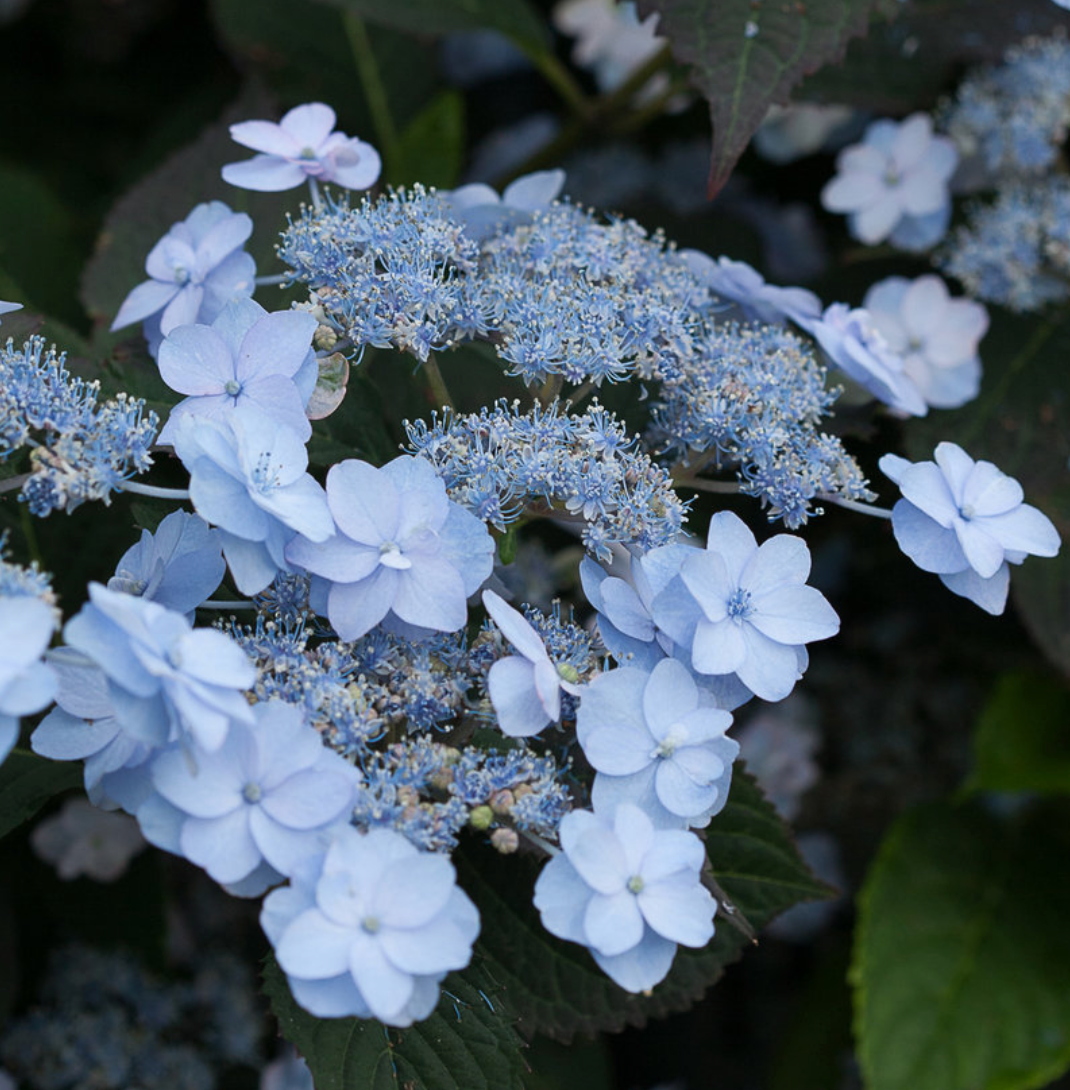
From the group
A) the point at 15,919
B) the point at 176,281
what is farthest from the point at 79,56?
the point at 15,919

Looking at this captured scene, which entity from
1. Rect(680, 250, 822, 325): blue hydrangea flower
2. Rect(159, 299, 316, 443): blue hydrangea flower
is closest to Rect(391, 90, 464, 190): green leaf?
Rect(680, 250, 822, 325): blue hydrangea flower

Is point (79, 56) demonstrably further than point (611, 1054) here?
Yes

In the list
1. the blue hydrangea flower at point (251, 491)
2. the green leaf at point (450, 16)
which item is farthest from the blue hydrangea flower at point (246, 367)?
the green leaf at point (450, 16)

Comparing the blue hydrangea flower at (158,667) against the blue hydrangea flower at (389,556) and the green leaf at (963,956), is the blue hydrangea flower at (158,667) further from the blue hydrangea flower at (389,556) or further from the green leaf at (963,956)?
the green leaf at (963,956)

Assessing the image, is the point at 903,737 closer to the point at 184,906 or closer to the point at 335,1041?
the point at 184,906

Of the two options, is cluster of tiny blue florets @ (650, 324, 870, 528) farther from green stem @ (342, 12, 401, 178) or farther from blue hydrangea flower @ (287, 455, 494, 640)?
green stem @ (342, 12, 401, 178)

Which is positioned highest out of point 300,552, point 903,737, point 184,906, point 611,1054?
point 300,552
